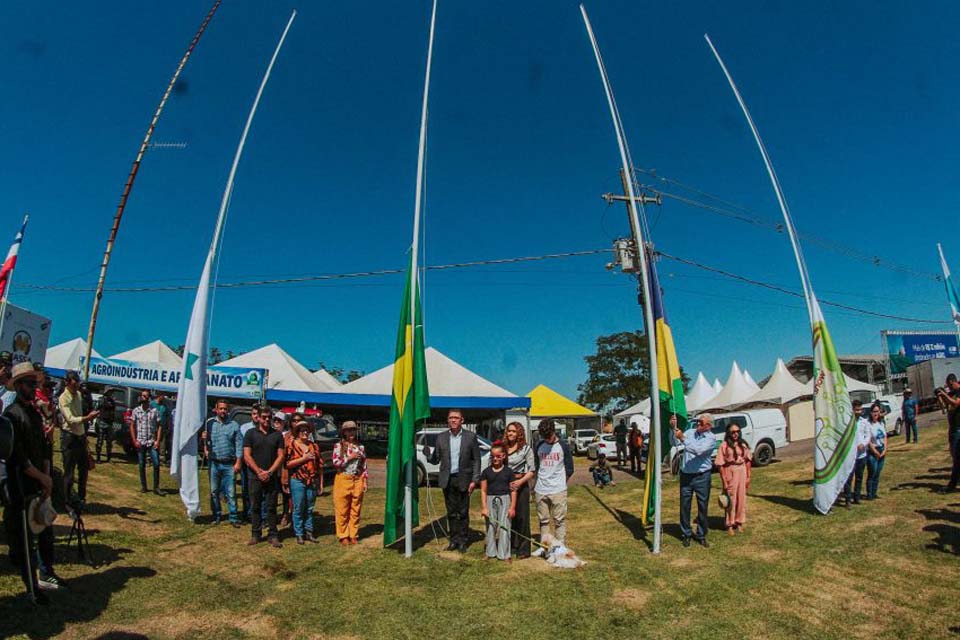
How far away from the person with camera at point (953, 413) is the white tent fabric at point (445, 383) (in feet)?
60.8

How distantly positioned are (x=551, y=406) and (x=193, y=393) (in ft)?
77.1

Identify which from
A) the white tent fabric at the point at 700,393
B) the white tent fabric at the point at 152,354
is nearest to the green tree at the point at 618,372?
the white tent fabric at the point at 700,393

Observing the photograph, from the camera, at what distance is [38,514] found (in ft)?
15.4

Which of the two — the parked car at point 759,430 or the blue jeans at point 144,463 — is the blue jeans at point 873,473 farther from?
the blue jeans at point 144,463

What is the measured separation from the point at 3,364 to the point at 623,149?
28.0 feet

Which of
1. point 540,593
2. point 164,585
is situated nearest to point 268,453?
point 164,585

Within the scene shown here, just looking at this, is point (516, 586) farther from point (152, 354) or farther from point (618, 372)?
point (618, 372)

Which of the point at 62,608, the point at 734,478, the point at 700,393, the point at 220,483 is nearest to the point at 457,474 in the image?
the point at 220,483

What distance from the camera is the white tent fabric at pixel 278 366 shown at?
26195 mm

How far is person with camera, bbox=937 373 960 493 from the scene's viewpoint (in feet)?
33.3

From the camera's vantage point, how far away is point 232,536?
27.8 ft

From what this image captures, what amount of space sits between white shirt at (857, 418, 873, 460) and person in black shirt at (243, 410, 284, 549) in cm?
997

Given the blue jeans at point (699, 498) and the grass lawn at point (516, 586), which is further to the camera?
the blue jeans at point (699, 498)

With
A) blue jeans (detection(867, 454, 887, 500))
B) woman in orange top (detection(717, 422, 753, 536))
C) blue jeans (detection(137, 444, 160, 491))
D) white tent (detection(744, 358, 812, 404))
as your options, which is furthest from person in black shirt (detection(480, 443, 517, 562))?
white tent (detection(744, 358, 812, 404))
